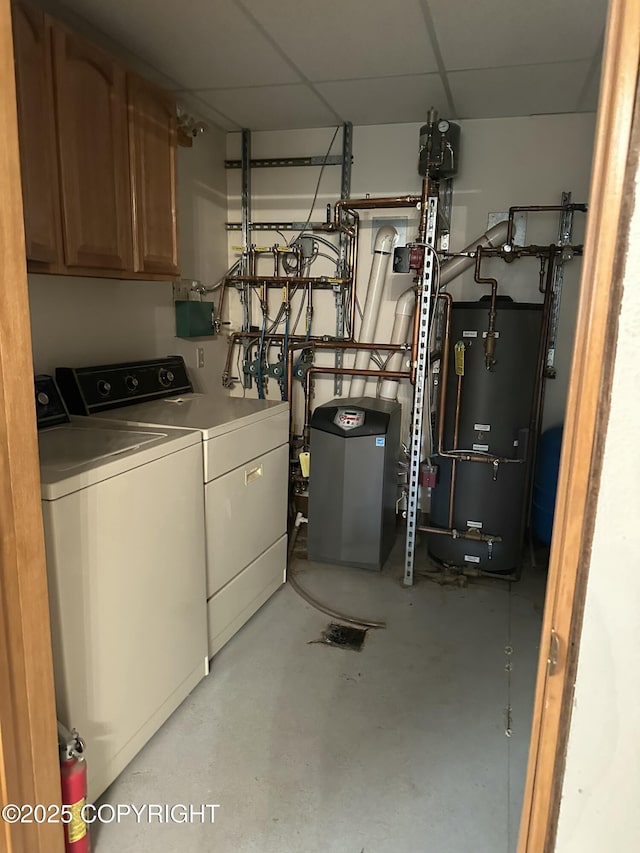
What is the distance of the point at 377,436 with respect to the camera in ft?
9.76

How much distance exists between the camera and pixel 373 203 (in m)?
3.11

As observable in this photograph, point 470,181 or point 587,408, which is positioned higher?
point 470,181

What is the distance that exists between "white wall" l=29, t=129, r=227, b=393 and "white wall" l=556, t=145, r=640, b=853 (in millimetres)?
2168

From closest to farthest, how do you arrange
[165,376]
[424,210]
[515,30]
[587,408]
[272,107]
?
[587,408]
[515,30]
[424,210]
[165,376]
[272,107]

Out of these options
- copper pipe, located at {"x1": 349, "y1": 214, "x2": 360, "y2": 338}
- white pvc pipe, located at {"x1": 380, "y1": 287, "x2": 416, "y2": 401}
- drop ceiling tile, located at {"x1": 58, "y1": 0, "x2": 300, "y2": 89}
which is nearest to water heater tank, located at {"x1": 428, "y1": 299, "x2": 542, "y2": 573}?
white pvc pipe, located at {"x1": 380, "y1": 287, "x2": 416, "y2": 401}

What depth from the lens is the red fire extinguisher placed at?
1358 millimetres

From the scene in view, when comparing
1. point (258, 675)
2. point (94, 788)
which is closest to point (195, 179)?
point (258, 675)

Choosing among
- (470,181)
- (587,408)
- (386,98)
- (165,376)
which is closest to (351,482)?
(165,376)

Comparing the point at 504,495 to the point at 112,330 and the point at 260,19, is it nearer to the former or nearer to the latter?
the point at 112,330

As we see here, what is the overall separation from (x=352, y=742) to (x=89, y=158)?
2243 millimetres

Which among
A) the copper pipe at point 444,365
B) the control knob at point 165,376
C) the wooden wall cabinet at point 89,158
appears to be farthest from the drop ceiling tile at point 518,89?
the control knob at point 165,376

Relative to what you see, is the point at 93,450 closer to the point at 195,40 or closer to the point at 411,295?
the point at 195,40

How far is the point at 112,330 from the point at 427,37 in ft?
6.08
